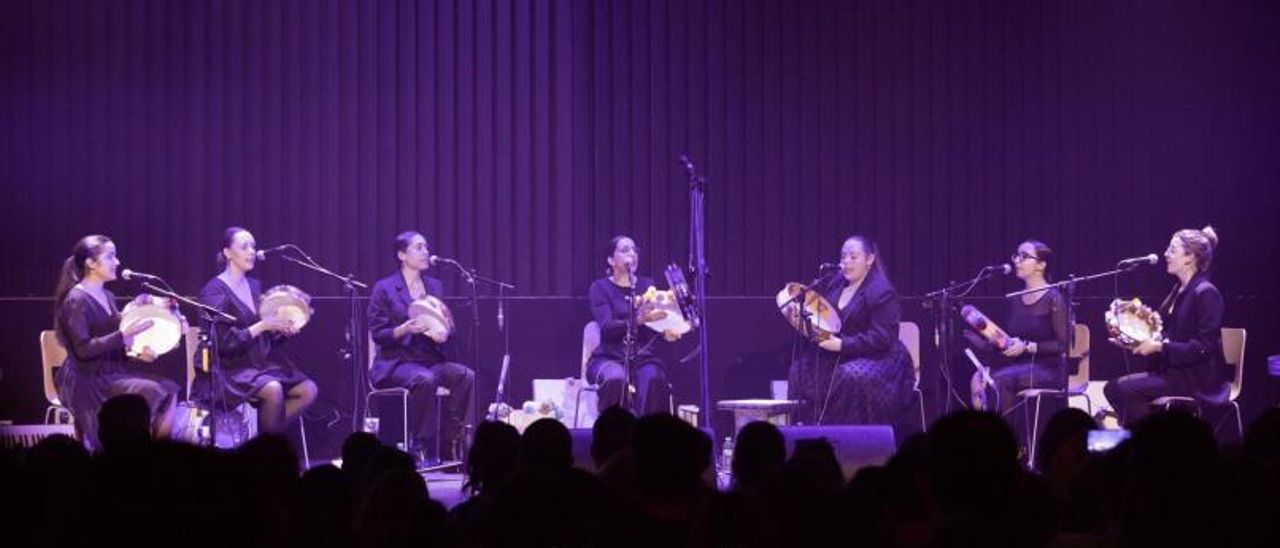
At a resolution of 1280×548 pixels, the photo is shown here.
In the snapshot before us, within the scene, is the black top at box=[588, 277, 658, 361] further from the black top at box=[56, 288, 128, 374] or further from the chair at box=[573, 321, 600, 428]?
the black top at box=[56, 288, 128, 374]

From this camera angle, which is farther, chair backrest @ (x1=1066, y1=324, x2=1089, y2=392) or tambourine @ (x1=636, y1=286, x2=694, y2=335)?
chair backrest @ (x1=1066, y1=324, x2=1089, y2=392)

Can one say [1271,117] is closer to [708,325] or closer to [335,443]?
[708,325]

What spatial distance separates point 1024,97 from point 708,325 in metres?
3.28

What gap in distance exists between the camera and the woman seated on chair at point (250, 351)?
353 inches

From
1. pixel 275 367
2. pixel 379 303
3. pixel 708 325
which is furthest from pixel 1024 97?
pixel 275 367

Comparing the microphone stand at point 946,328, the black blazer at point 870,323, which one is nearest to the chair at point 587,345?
the black blazer at point 870,323

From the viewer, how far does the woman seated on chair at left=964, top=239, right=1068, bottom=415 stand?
934 centimetres

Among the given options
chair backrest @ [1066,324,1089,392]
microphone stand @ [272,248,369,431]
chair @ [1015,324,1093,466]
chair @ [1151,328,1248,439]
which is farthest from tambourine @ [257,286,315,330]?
chair @ [1151,328,1248,439]

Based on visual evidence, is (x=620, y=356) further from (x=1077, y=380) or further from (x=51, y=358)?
(x=51, y=358)

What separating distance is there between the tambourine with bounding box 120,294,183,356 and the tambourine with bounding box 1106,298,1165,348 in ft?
19.3

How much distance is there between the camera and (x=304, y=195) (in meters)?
10.8

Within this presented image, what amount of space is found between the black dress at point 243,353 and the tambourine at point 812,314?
10.5 ft

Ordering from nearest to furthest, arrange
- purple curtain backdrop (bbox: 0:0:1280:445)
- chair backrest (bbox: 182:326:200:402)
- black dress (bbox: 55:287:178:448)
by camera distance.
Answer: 1. black dress (bbox: 55:287:178:448)
2. chair backrest (bbox: 182:326:200:402)
3. purple curtain backdrop (bbox: 0:0:1280:445)

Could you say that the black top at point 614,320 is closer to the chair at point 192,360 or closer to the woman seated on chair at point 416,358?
the woman seated on chair at point 416,358
